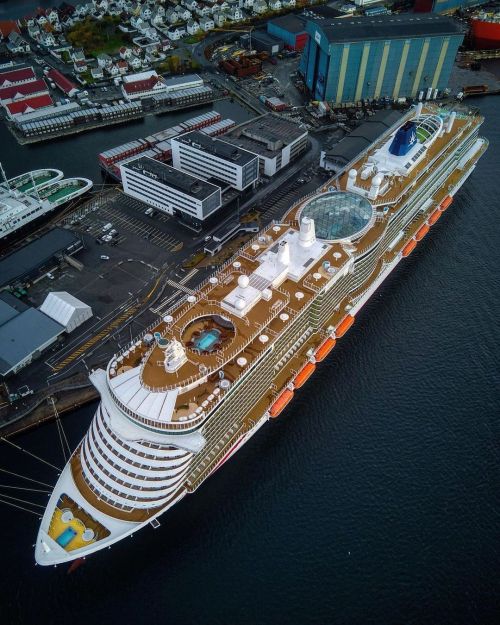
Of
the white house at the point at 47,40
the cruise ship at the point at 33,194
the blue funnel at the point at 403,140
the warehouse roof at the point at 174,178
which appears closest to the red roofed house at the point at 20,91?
the cruise ship at the point at 33,194

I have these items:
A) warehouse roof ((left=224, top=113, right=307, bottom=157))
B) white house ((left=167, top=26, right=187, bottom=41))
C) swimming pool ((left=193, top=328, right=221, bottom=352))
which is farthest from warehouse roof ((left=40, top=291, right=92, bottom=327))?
white house ((left=167, top=26, right=187, bottom=41))

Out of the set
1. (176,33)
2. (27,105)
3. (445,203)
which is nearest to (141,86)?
(27,105)

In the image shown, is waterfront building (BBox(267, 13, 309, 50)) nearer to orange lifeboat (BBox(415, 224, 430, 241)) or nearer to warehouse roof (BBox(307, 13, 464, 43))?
warehouse roof (BBox(307, 13, 464, 43))

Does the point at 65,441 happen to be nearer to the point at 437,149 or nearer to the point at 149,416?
the point at 149,416

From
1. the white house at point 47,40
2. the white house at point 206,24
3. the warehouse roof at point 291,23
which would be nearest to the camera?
the white house at point 47,40

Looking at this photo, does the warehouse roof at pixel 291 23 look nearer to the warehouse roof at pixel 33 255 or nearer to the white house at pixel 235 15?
the white house at pixel 235 15

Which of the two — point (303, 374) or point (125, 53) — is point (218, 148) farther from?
point (125, 53)
